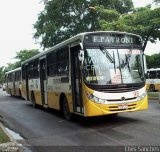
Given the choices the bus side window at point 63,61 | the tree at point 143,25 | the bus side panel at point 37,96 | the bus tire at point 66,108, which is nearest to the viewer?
the bus side window at point 63,61

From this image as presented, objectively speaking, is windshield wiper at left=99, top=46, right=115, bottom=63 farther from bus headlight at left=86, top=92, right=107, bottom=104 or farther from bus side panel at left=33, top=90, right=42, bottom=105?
bus side panel at left=33, top=90, right=42, bottom=105

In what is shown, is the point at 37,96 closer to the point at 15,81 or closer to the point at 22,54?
the point at 15,81

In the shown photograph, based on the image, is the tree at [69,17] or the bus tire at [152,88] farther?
the tree at [69,17]

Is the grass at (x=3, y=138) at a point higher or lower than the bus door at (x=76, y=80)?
lower

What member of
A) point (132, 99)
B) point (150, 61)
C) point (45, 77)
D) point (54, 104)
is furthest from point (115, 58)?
point (150, 61)

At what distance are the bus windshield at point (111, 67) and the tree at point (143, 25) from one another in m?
14.5

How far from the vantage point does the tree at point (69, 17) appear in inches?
1806

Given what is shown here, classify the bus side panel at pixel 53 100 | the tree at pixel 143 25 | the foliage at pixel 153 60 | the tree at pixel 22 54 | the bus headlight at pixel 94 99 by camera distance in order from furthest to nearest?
1. the tree at pixel 22 54
2. the foliage at pixel 153 60
3. the tree at pixel 143 25
4. the bus side panel at pixel 53 100
5. the bus headlight at pixel 94 99

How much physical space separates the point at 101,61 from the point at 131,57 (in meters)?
1.23

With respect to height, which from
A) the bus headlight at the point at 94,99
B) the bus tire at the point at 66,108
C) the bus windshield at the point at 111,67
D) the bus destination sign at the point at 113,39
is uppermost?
the bus destination sign at the point at 113,39

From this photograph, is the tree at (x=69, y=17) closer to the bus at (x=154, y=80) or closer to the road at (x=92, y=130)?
the bus at (x=154, y=80)

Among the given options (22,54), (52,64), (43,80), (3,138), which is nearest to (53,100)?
(52,64)

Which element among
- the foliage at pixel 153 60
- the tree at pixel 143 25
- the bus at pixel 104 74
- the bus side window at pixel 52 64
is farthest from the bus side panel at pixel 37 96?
the foliage at pixel 153 60

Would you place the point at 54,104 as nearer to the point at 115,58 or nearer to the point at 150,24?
the point at 115,58
